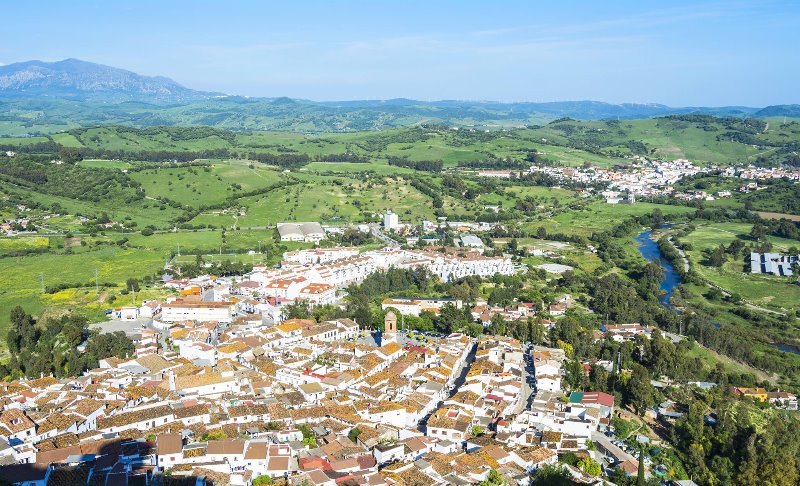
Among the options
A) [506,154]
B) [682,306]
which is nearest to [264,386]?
[682,306]

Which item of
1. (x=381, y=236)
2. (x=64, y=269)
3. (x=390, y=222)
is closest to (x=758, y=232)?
(x=390, y=222)

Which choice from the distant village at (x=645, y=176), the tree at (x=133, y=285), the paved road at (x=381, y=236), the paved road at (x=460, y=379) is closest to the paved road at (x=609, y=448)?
the paved road at (x=460, y=379)

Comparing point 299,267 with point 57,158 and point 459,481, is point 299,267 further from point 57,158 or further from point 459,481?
point 57,158

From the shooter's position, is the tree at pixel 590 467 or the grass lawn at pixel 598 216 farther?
the grass lawn at pixel 598 216

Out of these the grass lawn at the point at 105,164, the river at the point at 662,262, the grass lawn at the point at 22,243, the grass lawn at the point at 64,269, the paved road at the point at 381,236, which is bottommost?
the river at the point at 662,262

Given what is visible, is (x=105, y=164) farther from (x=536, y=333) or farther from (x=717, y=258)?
(x=717, y=258)

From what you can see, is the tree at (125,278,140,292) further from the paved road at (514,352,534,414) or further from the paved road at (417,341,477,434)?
the paved road at (514,352,534,414)

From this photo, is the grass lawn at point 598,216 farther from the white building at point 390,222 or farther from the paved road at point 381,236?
the paved road at point 381,236

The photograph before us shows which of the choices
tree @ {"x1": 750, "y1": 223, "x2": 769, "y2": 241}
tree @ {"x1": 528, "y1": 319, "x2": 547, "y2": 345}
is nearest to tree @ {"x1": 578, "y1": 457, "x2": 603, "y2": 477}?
tree @ {"x1": 528, "y1": 319, "x2": 547, "y2": 345}
